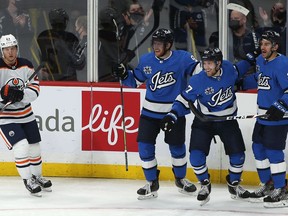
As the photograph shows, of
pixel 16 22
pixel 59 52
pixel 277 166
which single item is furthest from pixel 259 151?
pixel 16 22

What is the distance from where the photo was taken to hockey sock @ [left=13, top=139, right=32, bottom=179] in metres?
7.12

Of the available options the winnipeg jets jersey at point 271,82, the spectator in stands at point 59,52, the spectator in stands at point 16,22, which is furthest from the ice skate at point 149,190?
the spectator in stands at point 16,22

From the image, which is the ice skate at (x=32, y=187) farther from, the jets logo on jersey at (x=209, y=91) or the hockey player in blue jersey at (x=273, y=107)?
the hockey player in blue jersey at (x=273, y=107)

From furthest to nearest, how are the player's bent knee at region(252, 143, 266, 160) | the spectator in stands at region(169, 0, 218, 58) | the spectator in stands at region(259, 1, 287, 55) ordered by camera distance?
the spectator in stands at region(169, 0, 218, 58)
the spectator in stands at region(259, 1, 287, 55)
the player's bent knee at region(252, 143, 266, 160)

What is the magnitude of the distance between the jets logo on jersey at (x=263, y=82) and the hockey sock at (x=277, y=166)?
1.35 feet

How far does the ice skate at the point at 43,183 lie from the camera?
7.33 m

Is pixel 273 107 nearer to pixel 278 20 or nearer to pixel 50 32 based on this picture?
→ pixel 278 20

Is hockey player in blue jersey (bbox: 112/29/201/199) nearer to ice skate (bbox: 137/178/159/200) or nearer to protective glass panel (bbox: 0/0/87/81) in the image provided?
ice skate (bbox: 137/178/159/200)

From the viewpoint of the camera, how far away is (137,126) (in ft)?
25.3

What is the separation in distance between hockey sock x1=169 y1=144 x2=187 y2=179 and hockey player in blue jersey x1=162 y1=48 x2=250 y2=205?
347 millimetres

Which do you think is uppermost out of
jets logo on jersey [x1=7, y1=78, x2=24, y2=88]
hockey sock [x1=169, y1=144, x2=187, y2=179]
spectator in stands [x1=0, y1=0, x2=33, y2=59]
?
spectator in stands [x1=0, y1=0, x2=33, y2=59]

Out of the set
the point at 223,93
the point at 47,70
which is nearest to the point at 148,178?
the point at 223,93

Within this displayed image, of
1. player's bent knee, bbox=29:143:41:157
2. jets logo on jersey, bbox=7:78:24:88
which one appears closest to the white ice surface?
player's bent knee, bbox=29:143:41:157

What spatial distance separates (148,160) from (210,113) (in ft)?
1.86
